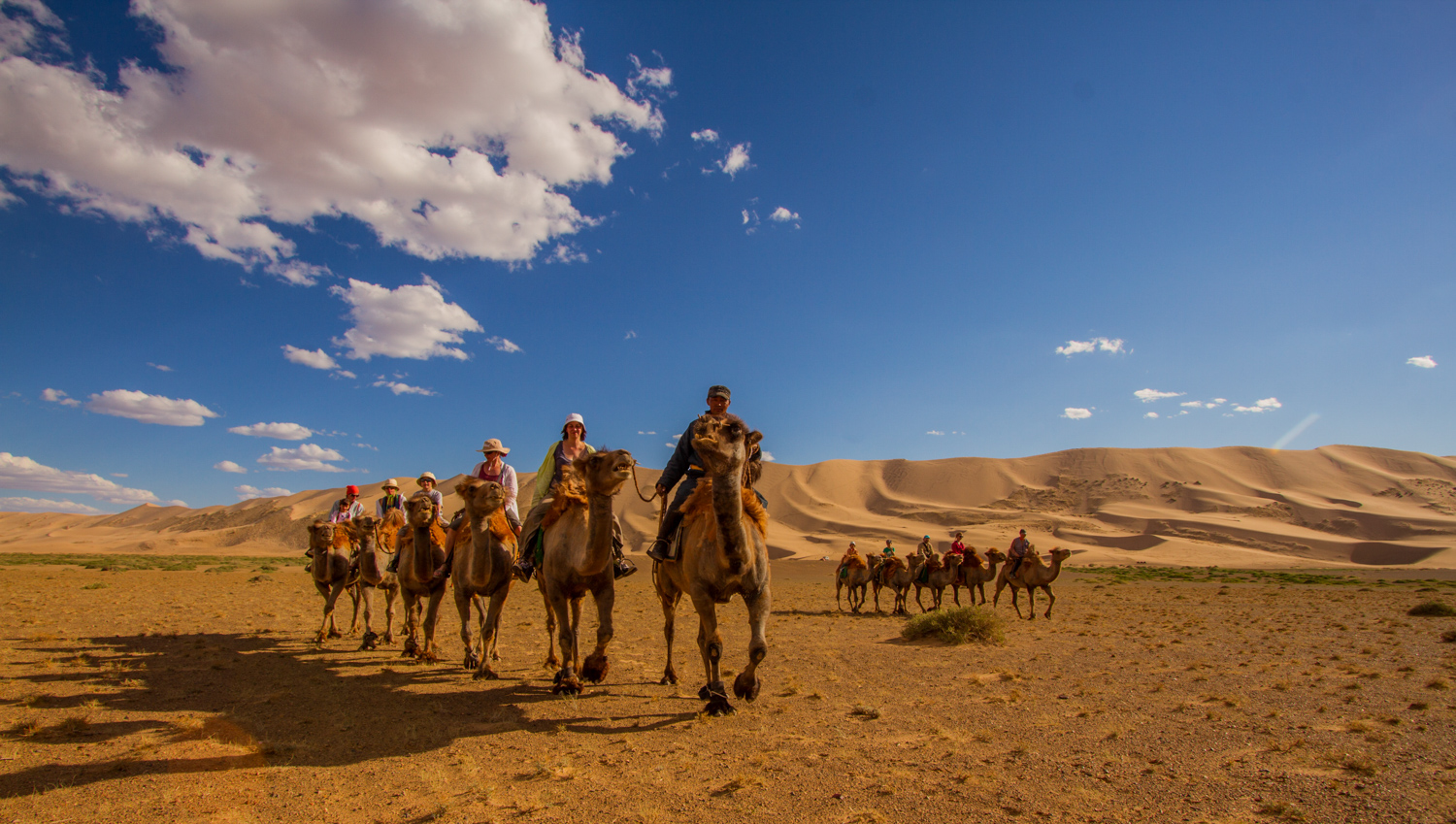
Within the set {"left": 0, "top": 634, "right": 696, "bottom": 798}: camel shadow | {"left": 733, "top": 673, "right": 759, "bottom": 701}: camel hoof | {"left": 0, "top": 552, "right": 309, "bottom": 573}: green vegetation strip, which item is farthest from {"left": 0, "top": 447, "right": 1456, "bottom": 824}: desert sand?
{"left": 0, "top": 552, "right": 309, "bottom": 573}: green vegetation strip

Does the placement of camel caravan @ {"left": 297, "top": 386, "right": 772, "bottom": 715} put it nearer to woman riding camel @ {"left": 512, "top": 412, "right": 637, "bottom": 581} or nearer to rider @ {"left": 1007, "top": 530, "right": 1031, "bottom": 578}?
woman riding camel @ {"left": 512, "top": 412, "right": 637, "bottom": 581}

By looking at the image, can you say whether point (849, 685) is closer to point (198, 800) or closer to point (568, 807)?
point (568, 807)

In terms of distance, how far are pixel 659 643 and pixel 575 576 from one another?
6.37 meters

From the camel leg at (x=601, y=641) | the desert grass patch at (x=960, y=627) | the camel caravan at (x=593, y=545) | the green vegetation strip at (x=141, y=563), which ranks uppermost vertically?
the camel caravan at (x=593, y=545)

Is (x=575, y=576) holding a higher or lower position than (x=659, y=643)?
higher

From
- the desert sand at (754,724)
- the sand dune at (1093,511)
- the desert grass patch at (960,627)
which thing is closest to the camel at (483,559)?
the desert sand at (754,724)

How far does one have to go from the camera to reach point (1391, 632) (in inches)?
563

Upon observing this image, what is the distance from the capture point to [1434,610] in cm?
1811

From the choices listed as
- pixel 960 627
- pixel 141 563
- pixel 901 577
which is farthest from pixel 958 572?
pixel 141 563

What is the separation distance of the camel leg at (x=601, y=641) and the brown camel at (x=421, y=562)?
3.88 metres

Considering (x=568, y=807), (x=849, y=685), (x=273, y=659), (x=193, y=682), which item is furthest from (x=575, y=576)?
(x=273, y=659)

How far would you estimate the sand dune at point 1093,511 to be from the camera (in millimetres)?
61188

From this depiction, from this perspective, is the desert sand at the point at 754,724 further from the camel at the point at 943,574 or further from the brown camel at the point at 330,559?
the camel at the point at 943,574

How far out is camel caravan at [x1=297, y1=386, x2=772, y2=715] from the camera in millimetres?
6195
